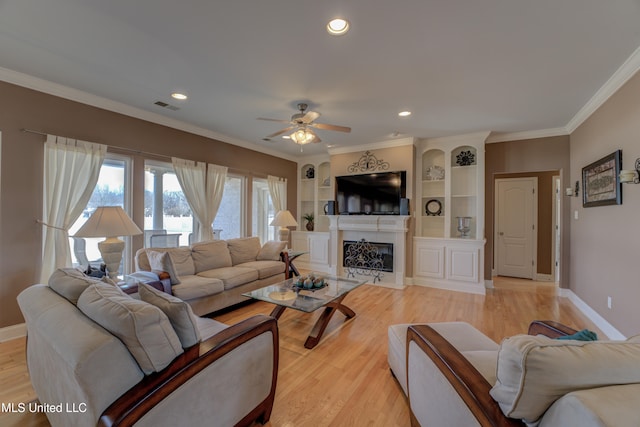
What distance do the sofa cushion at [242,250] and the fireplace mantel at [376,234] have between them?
70.1 inches

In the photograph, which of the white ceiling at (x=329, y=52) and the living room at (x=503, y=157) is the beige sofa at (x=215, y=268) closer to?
the living room at (x=503, y=157)

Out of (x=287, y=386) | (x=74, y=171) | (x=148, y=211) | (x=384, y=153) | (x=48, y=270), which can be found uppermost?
(x=384, y=153)

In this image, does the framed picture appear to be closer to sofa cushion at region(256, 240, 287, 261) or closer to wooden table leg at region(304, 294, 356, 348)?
wooden table leg at region(304, 294, 356, 348)

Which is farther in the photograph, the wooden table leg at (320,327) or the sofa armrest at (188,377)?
the wooden table leg at (320,327)

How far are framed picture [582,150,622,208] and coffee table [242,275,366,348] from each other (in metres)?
2.85

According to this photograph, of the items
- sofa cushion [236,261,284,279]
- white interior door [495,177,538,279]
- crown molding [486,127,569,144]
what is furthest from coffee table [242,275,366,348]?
white interior door [495,177,538,279]

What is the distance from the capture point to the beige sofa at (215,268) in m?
3.05

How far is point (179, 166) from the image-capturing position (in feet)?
13.5

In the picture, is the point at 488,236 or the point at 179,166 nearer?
the point at 179,166

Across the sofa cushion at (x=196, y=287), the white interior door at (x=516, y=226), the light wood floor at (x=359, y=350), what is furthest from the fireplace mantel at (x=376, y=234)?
the sofa cushion at (x=196, y=287)

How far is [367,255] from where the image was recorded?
5.30 m

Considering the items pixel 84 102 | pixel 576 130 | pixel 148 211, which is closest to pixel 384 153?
pixel 576 130

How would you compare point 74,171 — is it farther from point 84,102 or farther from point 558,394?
point 558,394

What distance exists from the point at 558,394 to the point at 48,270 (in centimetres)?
422
